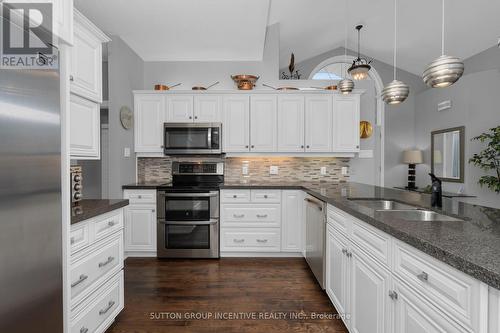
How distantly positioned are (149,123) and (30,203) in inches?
105

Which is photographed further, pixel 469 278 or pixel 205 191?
pixel 205 191

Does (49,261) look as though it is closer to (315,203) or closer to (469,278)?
(469,278)

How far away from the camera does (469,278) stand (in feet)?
2.53

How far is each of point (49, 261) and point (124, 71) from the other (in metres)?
2.81

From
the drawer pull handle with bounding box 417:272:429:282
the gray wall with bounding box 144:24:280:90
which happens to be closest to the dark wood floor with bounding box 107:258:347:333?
the drawer pull handle with bounding box 417:272:429:282

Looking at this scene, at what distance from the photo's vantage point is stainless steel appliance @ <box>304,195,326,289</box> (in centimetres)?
227

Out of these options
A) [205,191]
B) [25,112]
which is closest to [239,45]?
[205,191]

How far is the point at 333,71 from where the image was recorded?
A: 17.0ft

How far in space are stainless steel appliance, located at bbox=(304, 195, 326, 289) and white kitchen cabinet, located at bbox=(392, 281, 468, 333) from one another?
1102 mm

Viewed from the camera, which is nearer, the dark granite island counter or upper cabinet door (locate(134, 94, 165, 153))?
the dark granite island counter

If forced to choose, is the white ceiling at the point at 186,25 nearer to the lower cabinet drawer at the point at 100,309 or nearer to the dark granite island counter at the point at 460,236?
the dark granite island counter at the point at 460,236

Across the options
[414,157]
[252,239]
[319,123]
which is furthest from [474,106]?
[252,239]

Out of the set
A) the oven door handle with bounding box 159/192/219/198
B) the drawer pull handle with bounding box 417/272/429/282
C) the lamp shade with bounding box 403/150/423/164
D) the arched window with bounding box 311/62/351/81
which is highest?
the arched window with bounding box 311/62/351/81

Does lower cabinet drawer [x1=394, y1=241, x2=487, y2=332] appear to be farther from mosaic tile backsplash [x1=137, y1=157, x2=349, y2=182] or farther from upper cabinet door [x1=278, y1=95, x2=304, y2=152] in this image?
mosaic tile backsplash [x1=137, y1=157, x2=349, y2=182]
